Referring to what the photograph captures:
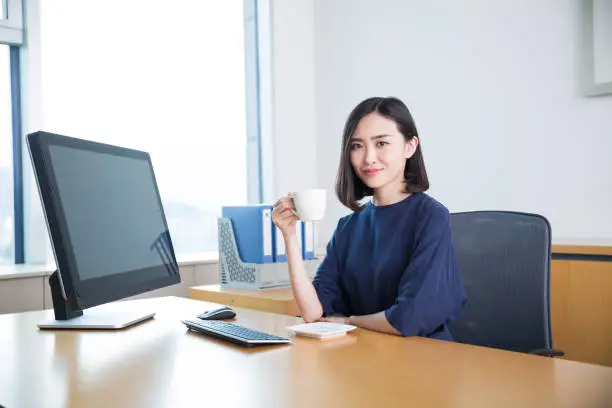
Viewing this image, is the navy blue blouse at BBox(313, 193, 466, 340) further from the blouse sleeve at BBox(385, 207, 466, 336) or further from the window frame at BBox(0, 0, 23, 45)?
the window frame at BBox(0, 0, 23, 45)


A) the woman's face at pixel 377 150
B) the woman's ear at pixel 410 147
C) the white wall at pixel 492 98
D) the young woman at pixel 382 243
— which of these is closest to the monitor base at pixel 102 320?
the young woman at pixel 382 243

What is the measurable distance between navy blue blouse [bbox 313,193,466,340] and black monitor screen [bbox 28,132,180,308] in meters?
0.46

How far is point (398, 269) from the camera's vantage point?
1460 mm

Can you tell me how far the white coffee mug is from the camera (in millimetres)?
1340

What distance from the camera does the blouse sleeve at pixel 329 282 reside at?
157 cm

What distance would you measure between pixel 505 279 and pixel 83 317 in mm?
1103

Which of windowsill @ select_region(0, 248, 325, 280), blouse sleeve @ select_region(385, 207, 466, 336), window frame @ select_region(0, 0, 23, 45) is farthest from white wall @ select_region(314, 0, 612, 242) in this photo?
window frame @ select_region(0, 0, 23, 45)

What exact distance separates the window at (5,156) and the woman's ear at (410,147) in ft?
6.01

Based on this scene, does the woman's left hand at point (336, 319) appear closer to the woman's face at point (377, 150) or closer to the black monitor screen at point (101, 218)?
the woman's face at point (377, 150)

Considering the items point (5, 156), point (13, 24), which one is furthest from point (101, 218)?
point (13, 24)

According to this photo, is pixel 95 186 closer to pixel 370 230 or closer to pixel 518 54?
pixel 370 230

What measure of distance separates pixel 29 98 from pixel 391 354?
6.84 feet

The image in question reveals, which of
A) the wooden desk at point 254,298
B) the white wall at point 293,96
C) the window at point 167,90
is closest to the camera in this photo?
the wooden desk at point 254,298

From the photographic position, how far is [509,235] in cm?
163
